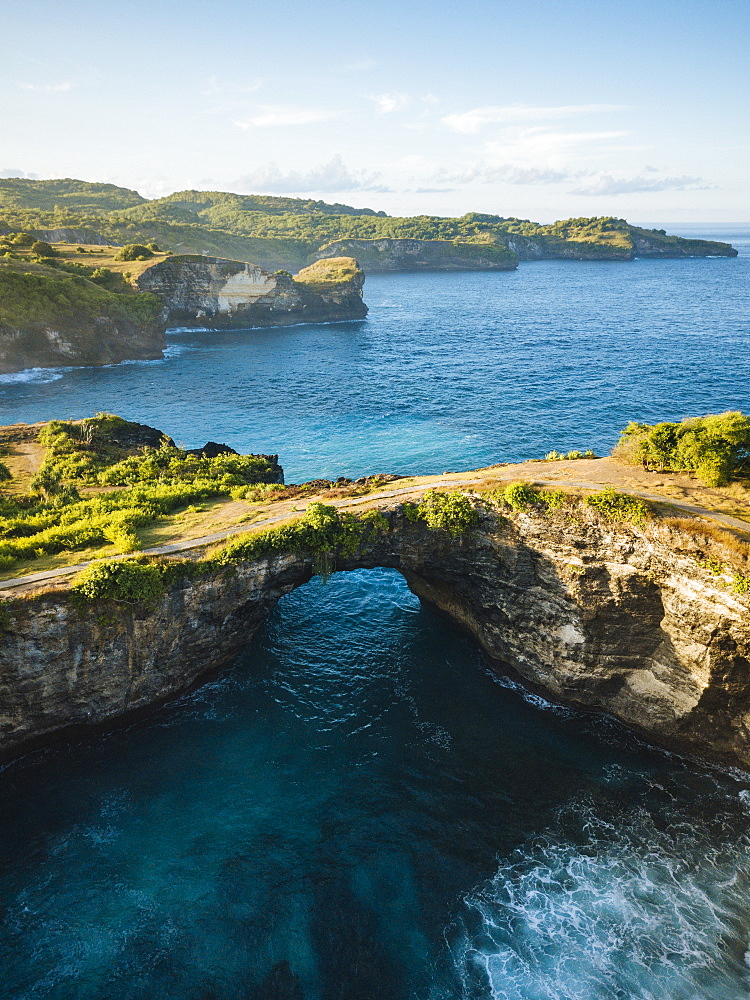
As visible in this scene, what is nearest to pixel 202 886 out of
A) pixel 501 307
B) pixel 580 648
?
pixel 580 648

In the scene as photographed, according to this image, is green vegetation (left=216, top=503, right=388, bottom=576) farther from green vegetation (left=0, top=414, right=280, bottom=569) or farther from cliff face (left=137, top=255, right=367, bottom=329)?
cliff face (left=137, top=255, right=367, bottom=329)

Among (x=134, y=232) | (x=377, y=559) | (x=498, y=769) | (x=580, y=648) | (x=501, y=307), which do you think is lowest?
(x=498, y=769)

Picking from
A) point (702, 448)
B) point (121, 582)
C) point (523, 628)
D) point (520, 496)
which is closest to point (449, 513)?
point (520, 496)

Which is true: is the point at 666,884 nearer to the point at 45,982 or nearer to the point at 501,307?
the point at 45,982

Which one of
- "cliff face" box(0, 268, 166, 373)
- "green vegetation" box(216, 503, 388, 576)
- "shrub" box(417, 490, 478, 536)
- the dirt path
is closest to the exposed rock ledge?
"cliff face" box(0, 268, 166, 373)

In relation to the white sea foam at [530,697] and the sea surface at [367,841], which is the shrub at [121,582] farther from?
the white sea foam at [530,697]
